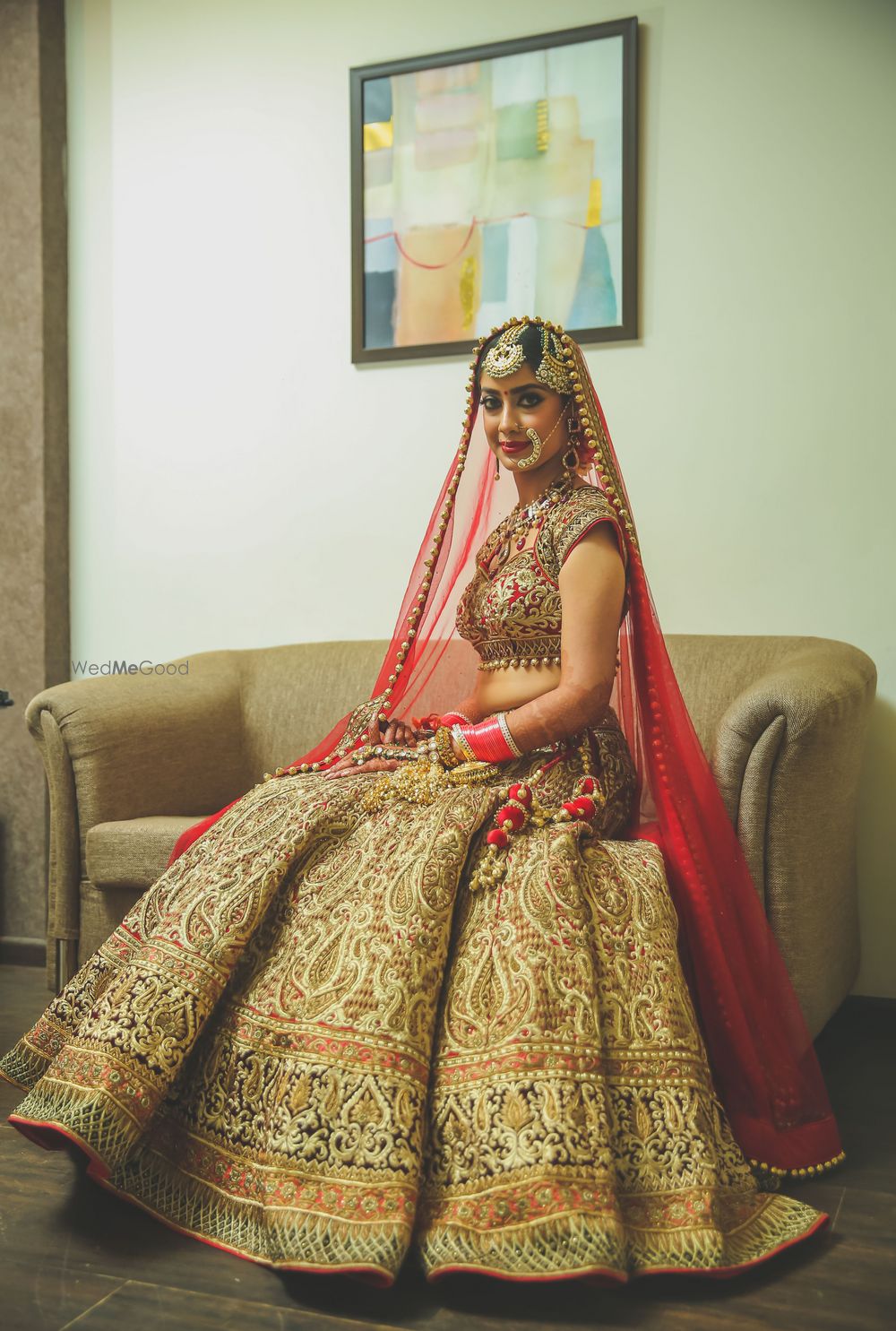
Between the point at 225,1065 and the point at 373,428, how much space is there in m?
2.10

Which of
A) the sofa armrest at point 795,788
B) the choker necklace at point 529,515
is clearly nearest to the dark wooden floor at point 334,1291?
the sofa armrest at point 795,788

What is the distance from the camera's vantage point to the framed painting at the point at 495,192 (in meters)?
3.03

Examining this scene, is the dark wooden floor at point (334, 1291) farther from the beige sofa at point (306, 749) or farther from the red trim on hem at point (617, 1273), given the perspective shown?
the beige sofa at point (306, 749)

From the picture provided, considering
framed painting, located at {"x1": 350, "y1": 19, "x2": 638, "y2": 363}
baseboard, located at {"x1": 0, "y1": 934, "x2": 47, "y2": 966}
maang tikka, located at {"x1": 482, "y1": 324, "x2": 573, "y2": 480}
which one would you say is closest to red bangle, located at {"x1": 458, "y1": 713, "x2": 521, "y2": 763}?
maang tikka, located at {"x1": 482, "y1": 324, "x2": 573, "y2": 480}

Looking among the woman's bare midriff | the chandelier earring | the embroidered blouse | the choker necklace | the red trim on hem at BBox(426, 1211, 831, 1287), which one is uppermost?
the chandelier earring

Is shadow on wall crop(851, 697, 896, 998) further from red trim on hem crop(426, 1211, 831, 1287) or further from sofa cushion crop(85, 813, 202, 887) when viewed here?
sofa cushion crop(85, 813, 202, 887)

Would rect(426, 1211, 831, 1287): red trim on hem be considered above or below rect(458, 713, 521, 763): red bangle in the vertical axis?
below

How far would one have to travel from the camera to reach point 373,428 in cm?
333

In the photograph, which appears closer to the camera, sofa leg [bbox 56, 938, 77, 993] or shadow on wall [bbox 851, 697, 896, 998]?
sofa leg [bbox 56, 938, 77, 993]

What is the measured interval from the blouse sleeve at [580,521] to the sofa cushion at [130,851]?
43.7 inches

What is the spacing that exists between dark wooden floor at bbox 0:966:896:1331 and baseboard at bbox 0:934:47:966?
5.54 feet

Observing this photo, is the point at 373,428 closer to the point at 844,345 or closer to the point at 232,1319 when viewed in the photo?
the point at 844,345

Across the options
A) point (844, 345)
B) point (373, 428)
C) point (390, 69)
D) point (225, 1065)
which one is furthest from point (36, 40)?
point (225, 1065)

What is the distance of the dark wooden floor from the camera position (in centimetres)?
143
